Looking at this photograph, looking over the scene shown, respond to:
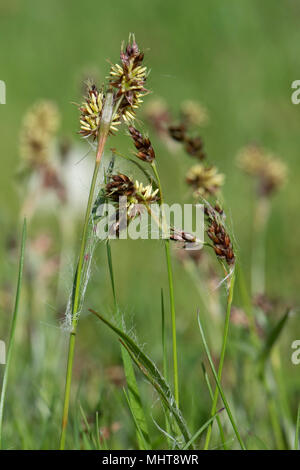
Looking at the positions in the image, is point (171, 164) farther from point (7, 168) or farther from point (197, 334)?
point (197, 334)

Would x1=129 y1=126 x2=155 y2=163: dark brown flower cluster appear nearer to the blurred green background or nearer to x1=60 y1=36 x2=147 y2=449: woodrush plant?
x1=60 y1=36 x2=147 y2=449: woodrush plant

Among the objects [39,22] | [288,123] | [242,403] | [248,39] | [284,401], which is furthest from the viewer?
[39,22]

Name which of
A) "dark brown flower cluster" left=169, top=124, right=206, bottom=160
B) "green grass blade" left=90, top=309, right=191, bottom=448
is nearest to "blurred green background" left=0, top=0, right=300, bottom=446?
"dark brown flower cluster" left=169, top=124, right=206, bottom=160

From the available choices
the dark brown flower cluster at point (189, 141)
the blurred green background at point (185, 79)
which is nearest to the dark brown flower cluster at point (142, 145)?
the dark brown flower cluster at point (189, 141)

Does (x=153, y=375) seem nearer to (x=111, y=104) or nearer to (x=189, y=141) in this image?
(x=111, y=104)

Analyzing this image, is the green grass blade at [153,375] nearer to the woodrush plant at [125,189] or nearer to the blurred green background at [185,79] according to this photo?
the woodrush plant at [125,189]
